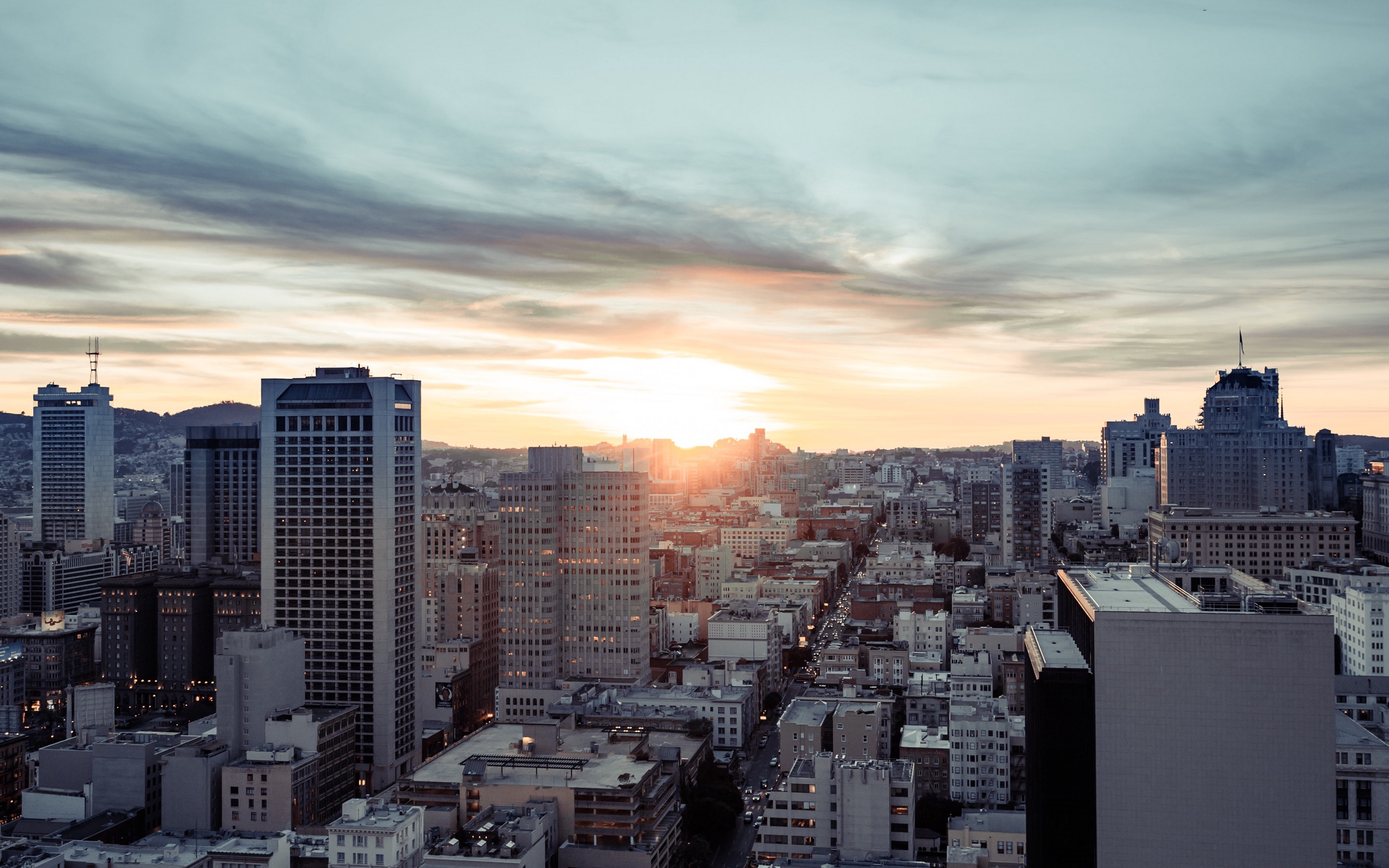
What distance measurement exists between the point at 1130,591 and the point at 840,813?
57.7 ft

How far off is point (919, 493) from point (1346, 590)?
5165 inches

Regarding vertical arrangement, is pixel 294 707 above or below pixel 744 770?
above

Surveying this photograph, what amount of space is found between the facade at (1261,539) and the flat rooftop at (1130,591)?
50.3 metres

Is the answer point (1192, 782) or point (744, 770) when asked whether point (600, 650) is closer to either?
point (744, 770)

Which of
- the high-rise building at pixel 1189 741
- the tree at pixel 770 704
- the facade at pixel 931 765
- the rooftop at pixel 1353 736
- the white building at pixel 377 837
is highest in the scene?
the high-rise building at pixel 1189 741

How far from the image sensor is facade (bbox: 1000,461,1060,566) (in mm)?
113000

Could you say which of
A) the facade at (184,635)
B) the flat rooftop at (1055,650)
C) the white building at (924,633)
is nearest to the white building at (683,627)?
the white building at (924,633)

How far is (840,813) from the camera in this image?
42.9 metres

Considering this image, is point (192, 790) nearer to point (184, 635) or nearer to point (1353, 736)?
point (184, 635)

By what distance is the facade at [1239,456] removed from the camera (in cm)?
10162

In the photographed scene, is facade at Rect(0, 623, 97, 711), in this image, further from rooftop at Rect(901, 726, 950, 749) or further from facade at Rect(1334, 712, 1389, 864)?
facade at Rect(1334, 712, 1389, 864)

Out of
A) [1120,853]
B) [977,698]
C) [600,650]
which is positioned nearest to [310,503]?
[600,650]

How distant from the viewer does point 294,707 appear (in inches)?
2082

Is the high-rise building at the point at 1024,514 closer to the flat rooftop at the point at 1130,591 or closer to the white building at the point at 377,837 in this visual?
the flat rooftop at the point at 1130,591
